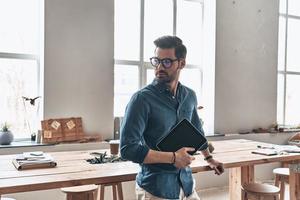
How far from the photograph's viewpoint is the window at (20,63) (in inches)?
131

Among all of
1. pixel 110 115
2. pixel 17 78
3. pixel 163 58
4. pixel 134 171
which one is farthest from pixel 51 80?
pixel 163 58

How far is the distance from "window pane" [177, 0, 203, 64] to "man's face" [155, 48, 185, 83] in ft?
9.09

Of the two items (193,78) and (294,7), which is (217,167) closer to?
(193,78)

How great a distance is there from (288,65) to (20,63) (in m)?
4.04

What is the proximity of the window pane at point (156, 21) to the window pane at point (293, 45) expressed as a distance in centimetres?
221

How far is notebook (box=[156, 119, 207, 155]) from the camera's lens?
5.28 feet

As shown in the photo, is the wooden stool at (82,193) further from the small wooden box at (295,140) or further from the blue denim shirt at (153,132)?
the small wooden box at (295,140)

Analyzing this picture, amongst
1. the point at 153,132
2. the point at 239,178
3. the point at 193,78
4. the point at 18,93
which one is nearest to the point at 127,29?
the point at 193,78

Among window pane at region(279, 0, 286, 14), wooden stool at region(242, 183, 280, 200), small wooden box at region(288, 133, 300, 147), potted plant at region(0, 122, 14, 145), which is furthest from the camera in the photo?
window pane at region(279, 0, 286, 14)

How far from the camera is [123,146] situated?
60.4 inches

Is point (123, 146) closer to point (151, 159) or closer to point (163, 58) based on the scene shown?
point (151, 159)

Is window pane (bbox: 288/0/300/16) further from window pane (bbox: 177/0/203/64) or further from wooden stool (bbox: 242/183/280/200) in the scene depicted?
wooden stool (bbox: 242/183/280/200)

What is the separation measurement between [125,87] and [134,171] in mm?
2138

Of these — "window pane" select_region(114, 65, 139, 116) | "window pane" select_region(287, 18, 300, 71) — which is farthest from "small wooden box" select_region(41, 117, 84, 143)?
"window pane" select_region(287, 18, 300, 71)
